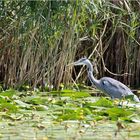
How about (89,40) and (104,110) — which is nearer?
(104,110)

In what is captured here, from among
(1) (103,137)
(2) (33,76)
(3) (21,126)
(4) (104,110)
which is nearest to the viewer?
(1) (103,137)

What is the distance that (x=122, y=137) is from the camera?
6605mm

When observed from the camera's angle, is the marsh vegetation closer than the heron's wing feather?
Yes

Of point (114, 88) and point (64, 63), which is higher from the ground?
point (64, 63)

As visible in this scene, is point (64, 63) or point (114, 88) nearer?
point (114, 88)

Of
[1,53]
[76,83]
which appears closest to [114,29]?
[76,83]

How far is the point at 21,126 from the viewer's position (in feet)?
23.3

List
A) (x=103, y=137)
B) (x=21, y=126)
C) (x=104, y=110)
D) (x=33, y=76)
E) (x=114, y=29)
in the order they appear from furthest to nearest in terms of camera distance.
A: (x=114, y=29), (x=33, y=76), (x=104, y=110), (x=21, y=126), (x=103, y=137)

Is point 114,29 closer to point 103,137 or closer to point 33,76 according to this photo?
point 33,76

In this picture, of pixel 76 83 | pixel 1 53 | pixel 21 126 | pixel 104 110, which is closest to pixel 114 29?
pixel 76 83

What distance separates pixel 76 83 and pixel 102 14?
1296 millimetres

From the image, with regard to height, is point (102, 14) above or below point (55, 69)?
above

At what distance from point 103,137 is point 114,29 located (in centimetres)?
510

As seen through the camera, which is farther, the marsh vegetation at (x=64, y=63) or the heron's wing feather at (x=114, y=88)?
the heron's wing feather at (x=114, y=88)
